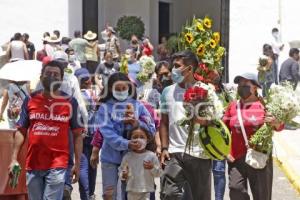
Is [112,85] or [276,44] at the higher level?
[276,44]

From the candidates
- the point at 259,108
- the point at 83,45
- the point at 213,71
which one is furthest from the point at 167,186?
the point at 83,45

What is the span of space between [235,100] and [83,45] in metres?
13.1

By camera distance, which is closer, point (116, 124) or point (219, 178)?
point (116, 124)

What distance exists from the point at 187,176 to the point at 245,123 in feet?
2.88

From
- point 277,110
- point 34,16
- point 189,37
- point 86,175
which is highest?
point 34,16

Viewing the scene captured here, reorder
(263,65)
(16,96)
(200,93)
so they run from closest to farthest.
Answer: (200,93) < (16,96) < (263,65)

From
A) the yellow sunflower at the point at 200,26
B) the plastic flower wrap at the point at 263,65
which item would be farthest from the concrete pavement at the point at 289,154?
the yellow sunflower at the point at 200,26

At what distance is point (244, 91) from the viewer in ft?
24.7

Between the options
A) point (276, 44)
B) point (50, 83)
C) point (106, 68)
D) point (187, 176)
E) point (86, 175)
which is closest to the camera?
point (50, 83)

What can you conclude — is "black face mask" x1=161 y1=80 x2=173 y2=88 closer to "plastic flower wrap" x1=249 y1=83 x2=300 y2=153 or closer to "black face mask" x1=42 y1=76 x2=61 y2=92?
"plastic flower wrap" x1=249 y1=83 x2=300 y2=153

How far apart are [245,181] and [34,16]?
1691 centimetres

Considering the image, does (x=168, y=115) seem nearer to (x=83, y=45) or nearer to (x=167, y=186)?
(x=167, y=186)

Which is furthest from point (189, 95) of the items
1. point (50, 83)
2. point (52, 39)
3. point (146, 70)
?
point (52, 39)

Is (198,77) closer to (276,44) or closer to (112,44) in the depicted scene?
(276,44)
